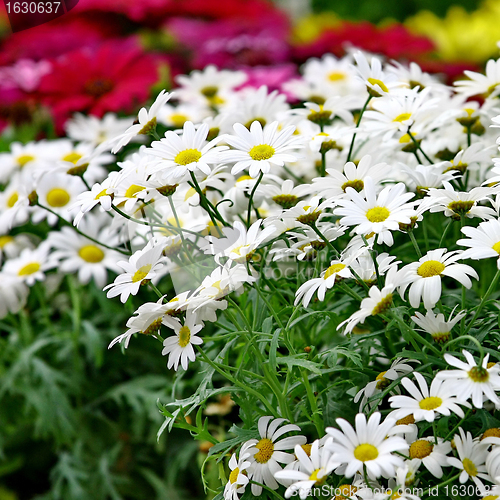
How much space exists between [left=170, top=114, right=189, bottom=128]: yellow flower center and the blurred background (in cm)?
13

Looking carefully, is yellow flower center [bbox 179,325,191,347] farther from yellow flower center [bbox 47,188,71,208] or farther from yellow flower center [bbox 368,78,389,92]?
yellow flower center [bbox 47,188,71,208]

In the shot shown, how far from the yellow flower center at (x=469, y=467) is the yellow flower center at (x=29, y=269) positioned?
2.36 ft

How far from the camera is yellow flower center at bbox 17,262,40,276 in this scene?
3.13 feet

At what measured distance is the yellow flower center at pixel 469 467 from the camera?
0.46 m

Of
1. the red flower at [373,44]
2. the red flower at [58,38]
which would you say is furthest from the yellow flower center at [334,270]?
the red flower at [58,38]

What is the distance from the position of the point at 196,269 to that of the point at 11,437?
2.01ft

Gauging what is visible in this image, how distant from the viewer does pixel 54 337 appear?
1.00m

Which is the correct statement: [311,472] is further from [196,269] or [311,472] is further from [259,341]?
[196,269]

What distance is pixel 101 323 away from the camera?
3.56 feet

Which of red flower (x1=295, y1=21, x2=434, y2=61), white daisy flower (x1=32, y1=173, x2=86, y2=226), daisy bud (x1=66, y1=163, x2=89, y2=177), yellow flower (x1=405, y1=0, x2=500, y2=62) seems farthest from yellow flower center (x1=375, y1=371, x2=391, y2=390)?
yellow flower (x1=405, y1=0, x2=500, y2=62)

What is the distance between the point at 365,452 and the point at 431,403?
0.22 ft

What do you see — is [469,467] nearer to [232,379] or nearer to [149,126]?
[232,379]

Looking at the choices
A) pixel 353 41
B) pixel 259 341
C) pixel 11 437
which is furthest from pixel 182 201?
pixel 353 41

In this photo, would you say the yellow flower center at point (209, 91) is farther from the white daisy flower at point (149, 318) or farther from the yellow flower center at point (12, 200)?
the white daisy flower at point (149, 318)
